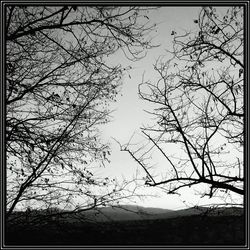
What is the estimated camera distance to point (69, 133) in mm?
5617

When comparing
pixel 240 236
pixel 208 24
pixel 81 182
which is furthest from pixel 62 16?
pixel 240 236

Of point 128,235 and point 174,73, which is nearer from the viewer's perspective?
point 128,235

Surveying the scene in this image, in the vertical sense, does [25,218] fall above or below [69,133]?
below

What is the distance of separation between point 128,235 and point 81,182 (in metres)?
1.65

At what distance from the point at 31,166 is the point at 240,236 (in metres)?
3.39

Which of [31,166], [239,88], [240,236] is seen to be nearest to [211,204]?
[240,236]

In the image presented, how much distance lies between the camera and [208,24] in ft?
17.2

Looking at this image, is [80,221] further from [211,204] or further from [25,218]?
[211,204]
